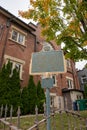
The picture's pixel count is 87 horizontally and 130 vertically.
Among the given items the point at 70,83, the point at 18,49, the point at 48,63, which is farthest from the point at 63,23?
the point at 70,83

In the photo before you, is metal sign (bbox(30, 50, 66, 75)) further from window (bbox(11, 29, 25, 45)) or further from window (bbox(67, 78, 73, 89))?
window (bbox(67, 78, 73, 89))

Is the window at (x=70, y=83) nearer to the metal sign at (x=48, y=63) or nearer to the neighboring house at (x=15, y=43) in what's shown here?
the neighboring house at (x=15, y=43)

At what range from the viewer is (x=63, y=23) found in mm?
10508

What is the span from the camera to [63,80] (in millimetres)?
20234

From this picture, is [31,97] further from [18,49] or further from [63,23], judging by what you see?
[63,23]

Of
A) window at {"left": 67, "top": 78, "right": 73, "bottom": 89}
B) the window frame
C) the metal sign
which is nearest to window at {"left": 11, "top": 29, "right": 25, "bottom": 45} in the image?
the window frame

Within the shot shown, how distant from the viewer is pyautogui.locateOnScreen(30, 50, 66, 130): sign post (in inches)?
111

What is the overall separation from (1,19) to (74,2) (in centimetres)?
801

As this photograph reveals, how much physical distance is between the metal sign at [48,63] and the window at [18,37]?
40.7 ft

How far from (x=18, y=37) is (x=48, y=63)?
1309 cm

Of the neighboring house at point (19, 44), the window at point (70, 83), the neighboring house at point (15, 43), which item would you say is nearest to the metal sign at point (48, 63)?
the neighboring house at point (19, 44)

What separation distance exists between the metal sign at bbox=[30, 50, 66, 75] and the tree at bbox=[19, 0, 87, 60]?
6.90 metres

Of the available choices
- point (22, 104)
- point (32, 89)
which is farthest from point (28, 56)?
point (22, 104)

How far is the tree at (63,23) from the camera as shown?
969cm
